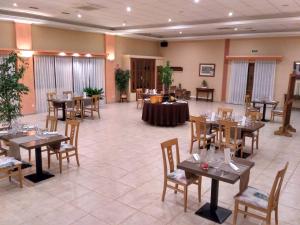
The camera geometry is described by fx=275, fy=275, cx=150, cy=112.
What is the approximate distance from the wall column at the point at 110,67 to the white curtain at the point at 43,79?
10.1 ft

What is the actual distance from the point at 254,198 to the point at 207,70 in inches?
499

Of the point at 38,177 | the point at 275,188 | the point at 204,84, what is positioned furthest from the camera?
the point at 204,84

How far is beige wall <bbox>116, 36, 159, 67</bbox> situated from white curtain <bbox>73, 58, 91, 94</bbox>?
7.35 feet

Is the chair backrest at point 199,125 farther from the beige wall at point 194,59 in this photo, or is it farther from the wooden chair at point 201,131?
the beige wall at point 194,59

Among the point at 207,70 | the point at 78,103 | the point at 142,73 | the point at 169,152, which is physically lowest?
the point at 169,152

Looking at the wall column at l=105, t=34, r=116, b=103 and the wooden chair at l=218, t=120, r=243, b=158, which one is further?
the wall column at l=105, t=34, r=116, b=103

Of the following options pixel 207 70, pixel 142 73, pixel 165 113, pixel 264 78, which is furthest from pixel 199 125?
pixel 207 70

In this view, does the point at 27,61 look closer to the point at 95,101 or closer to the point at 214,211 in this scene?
the point at 95,101

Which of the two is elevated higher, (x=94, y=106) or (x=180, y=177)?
(x=94, y=106)

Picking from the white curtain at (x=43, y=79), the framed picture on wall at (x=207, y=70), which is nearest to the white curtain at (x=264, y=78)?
the framed picture on wall at (x=207, y=70)

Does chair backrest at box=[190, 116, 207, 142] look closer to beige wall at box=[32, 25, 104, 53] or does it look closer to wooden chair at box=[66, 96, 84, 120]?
wooden chair at box=[66, 96, 84, 120]

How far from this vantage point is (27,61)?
1042cm

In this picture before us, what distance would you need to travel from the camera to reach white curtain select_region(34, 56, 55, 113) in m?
10.9

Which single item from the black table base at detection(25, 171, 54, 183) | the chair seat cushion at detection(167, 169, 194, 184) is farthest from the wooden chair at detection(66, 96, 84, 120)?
the chair seat cushion at detection(167, 169, 194, 184)
